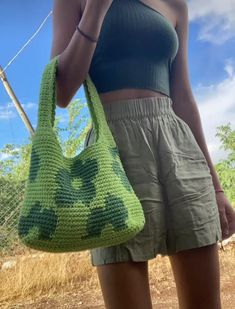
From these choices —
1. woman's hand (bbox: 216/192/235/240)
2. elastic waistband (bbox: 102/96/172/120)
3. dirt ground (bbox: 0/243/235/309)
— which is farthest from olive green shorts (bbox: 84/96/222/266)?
dirt ground (bbox: 0/243/235/309)

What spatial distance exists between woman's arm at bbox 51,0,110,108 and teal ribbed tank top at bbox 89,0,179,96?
59 millimetres

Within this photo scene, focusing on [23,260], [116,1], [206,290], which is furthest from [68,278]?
[116,1]

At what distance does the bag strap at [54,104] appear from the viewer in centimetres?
66

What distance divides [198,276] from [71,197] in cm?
33

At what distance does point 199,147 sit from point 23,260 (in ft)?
7.78

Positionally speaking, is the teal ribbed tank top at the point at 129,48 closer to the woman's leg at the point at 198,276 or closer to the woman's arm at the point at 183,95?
the woman's arm at the point at 183,95

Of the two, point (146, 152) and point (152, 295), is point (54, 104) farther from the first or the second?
point (152, 295)

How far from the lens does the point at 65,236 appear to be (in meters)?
0.60

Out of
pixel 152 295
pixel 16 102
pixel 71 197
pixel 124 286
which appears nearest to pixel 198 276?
pixel 124 286

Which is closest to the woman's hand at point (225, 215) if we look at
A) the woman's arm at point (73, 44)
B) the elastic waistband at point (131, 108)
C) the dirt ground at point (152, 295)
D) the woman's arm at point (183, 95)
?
the woman's arm at point (183, 95)

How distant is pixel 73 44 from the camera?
688mm

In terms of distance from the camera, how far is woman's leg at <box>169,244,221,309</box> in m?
0.79

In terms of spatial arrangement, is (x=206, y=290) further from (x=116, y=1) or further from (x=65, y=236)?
(x=116, y=1)

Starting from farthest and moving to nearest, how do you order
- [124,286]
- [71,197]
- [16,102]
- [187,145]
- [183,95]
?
[16,102] → [183,95] → [187,145] → [124,286] → [71,197]
